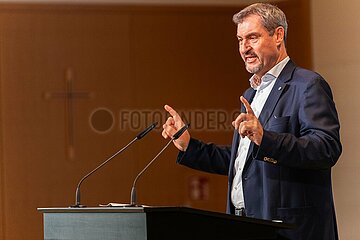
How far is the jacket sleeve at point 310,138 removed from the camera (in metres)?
2.99

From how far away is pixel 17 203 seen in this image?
6.25 m

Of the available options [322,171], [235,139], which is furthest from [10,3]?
[322,171]

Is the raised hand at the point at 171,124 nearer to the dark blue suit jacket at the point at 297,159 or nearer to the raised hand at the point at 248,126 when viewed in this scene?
the dark blue suit jacket at the point at 297,159

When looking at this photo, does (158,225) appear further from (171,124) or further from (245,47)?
(245,47)

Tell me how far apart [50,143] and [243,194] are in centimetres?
320

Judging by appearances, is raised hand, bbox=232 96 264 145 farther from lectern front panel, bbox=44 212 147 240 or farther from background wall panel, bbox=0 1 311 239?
background wall panel, bbox=0 1 311 239

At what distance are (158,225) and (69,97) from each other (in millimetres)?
3620

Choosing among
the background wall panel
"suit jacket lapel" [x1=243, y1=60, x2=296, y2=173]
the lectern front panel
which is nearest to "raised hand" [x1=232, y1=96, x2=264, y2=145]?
"suit jacket lapel" [x1=243, y1=60, x2=296, y2=173]

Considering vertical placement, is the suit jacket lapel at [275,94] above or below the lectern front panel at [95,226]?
above

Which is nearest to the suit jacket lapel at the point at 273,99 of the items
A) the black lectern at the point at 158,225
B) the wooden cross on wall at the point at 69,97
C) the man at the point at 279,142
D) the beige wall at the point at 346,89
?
the man at the point at 279,142

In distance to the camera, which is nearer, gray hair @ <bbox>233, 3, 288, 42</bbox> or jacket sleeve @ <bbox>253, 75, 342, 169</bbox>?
jacket sleeve @ <bbox>253, 75, 342, 169</bbox>

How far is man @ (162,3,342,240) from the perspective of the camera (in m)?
3.01

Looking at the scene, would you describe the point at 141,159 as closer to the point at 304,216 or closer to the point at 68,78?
the point at 68,78

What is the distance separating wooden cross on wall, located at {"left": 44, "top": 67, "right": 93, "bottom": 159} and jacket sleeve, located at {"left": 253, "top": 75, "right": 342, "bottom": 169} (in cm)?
327
